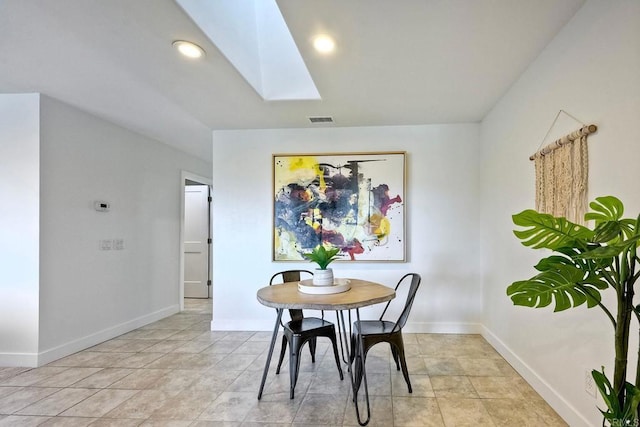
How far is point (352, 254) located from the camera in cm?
364

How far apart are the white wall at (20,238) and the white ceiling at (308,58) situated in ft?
1.44

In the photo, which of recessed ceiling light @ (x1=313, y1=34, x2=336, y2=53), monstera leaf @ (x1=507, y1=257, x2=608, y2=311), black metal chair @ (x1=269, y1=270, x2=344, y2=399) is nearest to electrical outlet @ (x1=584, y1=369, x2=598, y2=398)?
monstera leaf @ (x1=507, y1=257, x2=608, y2=311)

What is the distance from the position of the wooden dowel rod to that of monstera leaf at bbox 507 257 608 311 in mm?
964

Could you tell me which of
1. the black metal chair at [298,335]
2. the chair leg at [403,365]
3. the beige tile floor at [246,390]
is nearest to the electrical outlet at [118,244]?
the beige tile floor at [246,390]

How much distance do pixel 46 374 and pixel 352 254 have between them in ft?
9.52

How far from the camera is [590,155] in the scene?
174 centimetres

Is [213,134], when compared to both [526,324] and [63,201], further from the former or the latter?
[526,324]

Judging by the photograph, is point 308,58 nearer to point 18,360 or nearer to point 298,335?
point 298,335

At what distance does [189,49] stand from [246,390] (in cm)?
236

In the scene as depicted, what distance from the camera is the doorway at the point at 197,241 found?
5.70m

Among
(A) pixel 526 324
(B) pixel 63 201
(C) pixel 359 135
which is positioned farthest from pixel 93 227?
(A) pixel 526 324

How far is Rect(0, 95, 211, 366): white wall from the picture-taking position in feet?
9.28

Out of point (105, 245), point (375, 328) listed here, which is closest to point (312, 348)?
point (375, 328)

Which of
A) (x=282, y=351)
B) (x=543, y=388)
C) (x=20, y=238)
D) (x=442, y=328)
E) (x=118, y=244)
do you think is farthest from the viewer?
(x=118, y=244)
